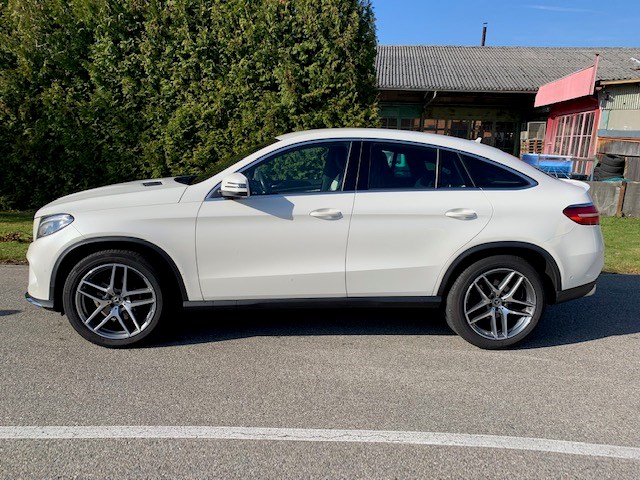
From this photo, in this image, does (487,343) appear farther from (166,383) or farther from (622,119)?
(622,119)

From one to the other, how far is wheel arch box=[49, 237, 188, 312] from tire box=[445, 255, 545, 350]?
2208 millimetres

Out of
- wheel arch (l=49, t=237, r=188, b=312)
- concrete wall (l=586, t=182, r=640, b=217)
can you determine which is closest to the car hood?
wheel arch (l=49, t=237, r=188, b=312)

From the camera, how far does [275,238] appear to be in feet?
13.4

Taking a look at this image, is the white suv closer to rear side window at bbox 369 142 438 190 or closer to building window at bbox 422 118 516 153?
rear side window at bbox 369 142 438 190

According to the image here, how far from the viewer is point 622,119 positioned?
15.3 m

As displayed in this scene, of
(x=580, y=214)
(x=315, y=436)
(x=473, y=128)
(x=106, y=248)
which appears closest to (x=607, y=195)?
(x=580, y=214)

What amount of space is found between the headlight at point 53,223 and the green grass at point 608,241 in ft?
9.97

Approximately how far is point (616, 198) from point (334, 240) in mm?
9075

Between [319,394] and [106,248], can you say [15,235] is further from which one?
[319,394]

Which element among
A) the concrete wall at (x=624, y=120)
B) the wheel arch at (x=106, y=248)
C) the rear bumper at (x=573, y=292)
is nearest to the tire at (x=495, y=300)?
the rear bumper at (x=573, y=292)

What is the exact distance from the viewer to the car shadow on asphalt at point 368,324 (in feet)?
14.8

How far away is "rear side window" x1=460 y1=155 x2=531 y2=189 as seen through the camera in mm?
4273

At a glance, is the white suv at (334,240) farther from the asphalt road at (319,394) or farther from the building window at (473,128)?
the building window at (473,128)

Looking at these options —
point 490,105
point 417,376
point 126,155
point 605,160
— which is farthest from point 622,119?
point 417,376
